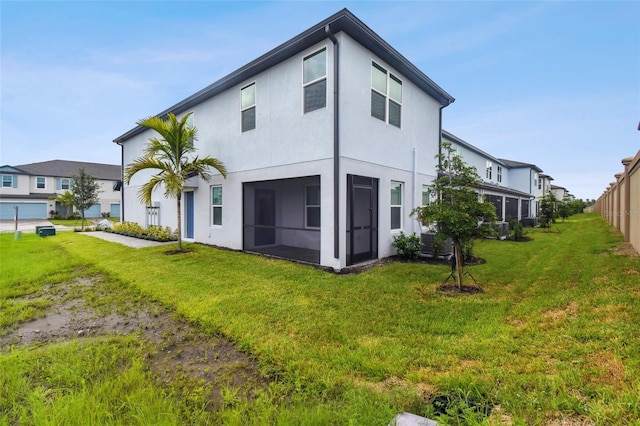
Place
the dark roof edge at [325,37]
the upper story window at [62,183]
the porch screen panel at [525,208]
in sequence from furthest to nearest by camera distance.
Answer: the upper story window at [62,183] → the porch screen panel at [525,208] → the dark roof edge at [325,37]

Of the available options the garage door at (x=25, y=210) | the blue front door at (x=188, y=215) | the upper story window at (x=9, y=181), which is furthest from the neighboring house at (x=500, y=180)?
the upper story window at (x=9, y=181)

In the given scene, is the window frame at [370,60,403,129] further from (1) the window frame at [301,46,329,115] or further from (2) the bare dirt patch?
(2) the bare dirt patch

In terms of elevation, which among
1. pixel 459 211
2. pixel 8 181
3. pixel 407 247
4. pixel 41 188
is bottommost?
pixel 407 247

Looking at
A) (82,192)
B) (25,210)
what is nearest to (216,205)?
(82,192)

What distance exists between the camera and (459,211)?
5.56 meters

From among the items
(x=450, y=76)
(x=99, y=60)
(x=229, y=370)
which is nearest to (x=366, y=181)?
(x=229, y=370)

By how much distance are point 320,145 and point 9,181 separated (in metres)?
45.7

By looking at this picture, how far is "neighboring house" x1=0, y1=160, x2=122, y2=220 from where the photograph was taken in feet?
110

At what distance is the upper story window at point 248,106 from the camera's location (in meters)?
9.28

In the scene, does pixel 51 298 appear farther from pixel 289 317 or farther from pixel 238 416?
pixel 238 416

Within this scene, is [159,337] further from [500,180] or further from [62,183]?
[62,183]

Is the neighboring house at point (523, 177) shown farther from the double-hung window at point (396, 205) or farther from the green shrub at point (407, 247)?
the green shrub at point (407, 247)

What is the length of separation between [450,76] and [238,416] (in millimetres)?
16815

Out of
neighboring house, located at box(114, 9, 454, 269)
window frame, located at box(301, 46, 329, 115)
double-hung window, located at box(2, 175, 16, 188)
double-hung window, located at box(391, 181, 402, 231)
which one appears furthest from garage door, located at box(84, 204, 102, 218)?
double-hung window, located at box(391, 181, 402, 231)
